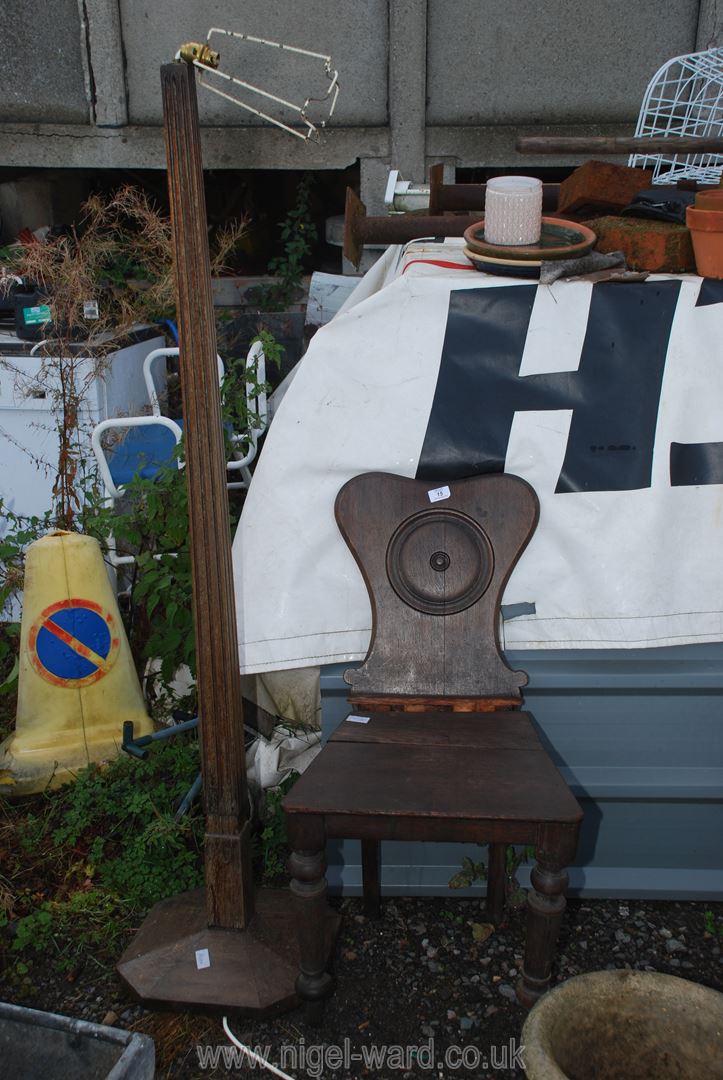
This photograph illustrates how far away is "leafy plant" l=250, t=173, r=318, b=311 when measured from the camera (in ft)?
20.1

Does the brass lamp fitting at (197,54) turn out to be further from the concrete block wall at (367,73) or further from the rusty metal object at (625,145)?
the concrete block wall at (367,73)

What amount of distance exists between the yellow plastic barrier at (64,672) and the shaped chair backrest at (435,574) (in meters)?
1.17

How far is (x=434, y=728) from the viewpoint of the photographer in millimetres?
2408

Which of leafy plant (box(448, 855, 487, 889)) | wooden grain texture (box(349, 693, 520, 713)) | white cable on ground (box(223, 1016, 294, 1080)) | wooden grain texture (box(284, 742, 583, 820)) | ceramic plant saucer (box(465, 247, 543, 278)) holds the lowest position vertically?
white cable on ground (box(223, 1016, 294, 1080))

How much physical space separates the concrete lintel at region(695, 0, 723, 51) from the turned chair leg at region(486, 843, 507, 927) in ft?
15.9

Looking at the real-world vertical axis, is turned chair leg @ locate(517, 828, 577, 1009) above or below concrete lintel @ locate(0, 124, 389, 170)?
below

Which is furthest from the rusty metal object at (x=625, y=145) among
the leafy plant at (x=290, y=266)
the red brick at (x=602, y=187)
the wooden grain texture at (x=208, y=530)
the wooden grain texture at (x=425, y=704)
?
the leafy plant at (x=290, y=266)

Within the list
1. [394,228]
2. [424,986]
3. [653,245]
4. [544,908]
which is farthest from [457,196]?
[424,986]

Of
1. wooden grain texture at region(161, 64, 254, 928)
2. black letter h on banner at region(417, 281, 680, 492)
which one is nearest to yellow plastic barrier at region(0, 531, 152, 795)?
wooden grain texture at region(161, 64, 254, 928)

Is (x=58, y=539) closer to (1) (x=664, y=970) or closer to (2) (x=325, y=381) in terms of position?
(2) (x=325, y=381)

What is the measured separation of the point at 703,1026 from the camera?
1784 millimetres

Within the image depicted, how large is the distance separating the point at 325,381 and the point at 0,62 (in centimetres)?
422

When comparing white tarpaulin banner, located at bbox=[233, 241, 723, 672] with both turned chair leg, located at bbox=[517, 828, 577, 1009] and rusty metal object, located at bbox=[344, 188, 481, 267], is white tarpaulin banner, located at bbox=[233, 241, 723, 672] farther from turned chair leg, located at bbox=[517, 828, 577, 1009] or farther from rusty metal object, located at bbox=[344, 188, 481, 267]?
rusty metal object, located at bbox=[344, 188, 481, 267]

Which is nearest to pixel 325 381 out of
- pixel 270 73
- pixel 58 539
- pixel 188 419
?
pixel 188 419
